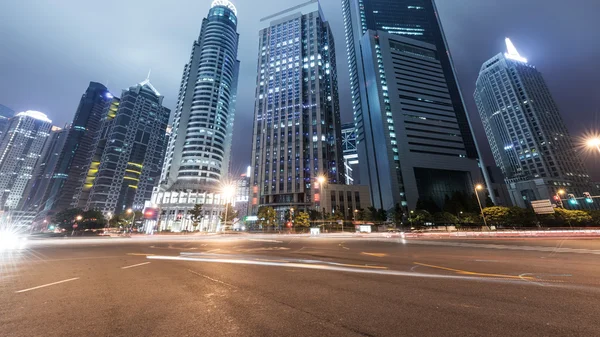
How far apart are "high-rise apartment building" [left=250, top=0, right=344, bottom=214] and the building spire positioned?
139 metres

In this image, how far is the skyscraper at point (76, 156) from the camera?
158m

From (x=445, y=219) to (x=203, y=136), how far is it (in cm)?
11012

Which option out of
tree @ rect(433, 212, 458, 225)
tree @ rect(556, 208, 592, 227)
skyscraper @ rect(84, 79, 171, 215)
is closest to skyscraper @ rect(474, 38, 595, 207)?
tree @ rect(556, 208, 592, 227)

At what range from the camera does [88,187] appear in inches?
5940

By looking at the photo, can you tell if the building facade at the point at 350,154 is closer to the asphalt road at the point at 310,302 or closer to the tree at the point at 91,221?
the tree at the point at 91,221

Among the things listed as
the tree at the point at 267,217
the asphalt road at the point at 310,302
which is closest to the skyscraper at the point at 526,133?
the tree at the point at 267,217

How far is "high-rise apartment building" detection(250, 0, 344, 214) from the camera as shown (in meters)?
94.6

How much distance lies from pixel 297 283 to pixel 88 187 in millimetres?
207519

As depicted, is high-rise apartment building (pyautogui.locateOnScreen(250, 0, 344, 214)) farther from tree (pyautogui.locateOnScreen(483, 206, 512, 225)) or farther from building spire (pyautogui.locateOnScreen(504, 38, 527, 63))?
building spire (pyautogui.locateOnScreen(504, 38, 527, 63))

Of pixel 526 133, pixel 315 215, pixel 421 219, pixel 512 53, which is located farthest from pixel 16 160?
pixel 512 53

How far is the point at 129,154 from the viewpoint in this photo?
159000 millimetres

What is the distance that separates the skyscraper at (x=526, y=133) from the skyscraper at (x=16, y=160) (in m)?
361

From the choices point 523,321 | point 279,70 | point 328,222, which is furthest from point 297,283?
point 279,70

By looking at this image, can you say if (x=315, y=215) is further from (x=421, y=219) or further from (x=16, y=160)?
(x=16, y=160)
